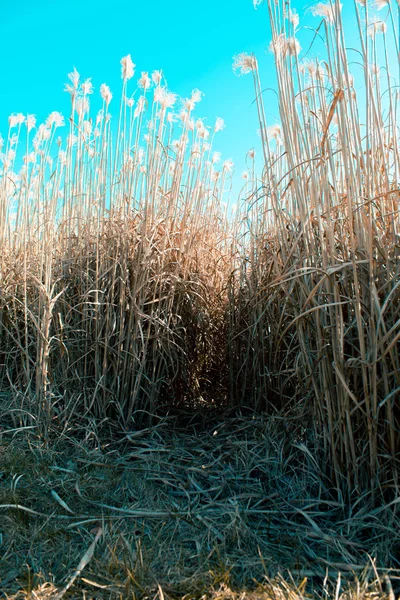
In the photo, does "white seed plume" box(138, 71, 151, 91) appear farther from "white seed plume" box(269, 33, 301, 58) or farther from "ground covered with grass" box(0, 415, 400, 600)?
"ground covered with grass" box(0, 415, 400, 600)

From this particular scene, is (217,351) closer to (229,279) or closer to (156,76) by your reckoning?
(229,279)

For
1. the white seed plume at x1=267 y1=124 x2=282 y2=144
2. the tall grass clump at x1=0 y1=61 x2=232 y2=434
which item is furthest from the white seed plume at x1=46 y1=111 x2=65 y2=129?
the white seed plume at x1=267 y1=124 x2=282 y2=144

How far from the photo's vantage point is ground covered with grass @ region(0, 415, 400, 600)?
1.01 meters

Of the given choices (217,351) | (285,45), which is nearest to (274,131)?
(285,45)

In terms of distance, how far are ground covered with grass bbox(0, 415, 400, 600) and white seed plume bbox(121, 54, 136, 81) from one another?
4.75 ft

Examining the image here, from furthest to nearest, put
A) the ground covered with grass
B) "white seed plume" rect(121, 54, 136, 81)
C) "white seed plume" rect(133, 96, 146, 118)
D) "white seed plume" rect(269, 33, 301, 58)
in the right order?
"white seed plume" rect(133, 96, 146, 118)
"white seed plume" rect(121, 54, 136, 81)
"white seed plume" rect(269, 33, 301, 58)
the ground covered with grass

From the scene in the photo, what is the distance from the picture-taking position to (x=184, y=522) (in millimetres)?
1303

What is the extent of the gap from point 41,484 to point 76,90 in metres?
1.57

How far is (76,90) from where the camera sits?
2018 millimetres

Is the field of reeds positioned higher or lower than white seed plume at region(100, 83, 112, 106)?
lower

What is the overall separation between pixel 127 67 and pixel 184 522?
172 cm

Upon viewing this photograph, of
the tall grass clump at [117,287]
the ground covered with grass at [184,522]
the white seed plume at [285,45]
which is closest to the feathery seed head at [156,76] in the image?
the tall grass clump at [117,287]

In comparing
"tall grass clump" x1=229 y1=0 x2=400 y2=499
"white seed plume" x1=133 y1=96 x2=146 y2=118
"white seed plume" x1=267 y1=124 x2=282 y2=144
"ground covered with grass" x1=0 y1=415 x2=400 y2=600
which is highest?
"white seed plume" x1=133 y1=96 x2=146 y2=118

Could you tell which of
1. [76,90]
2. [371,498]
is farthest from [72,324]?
A: [371,498]
